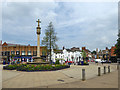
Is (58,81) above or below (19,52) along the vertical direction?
below

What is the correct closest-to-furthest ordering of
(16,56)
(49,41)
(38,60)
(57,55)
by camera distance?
(38,60), (49,41), (16,56), (57,55)

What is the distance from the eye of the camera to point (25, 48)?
197ft

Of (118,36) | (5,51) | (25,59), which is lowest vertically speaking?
(25,59)

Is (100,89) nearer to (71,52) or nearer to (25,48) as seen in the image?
(25,48)

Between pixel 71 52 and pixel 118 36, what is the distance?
33285mm

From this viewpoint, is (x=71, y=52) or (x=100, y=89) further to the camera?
(x=71, y=52)

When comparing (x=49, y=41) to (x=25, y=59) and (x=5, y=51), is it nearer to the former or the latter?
(x=25, y=59)

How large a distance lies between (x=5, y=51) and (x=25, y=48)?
11133 mm

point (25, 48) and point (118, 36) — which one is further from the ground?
point (118, 36)

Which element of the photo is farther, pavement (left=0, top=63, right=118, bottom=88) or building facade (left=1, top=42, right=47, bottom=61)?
building facade (left=1, top=42, right=47, bottom=61)

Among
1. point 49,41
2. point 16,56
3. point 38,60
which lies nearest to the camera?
point 38,60

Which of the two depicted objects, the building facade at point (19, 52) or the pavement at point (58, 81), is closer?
the pavement at point (58, 81)

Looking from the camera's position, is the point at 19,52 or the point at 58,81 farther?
the point at 19,52

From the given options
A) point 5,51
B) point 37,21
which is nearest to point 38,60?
point 37,21
